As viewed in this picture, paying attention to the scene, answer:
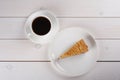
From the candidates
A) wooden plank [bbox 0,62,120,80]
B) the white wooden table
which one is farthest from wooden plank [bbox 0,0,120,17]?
wooden plank [bbox 0,62,120,80]

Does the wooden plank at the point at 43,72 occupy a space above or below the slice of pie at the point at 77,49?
below

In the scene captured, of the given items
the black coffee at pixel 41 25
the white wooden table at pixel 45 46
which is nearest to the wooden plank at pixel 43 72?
the white wooden table at pixel 45 46

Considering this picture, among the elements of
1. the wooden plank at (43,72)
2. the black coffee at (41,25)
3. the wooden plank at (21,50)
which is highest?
the black coffee at (41,25)

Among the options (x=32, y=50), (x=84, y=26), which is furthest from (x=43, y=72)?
(x=84, y=26)

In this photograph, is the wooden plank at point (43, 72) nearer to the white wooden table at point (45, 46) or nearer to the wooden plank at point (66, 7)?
the white wooden table at point (45, 46)

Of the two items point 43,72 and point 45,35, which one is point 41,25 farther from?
point 43,72
